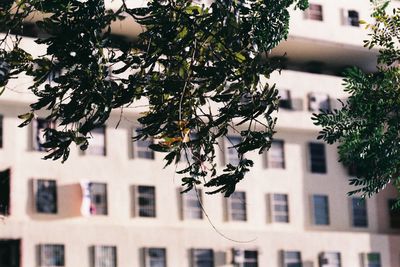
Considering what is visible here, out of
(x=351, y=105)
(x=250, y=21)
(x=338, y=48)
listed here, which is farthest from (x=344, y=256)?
(x=250, y=21)

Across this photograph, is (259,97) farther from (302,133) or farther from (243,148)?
(302,133)

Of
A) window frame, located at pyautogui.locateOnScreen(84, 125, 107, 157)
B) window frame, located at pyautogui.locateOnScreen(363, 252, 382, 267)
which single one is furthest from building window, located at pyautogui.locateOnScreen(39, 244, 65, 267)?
window frame, located at pyautogui.locateOnScreen(363, 252, 382, 267)

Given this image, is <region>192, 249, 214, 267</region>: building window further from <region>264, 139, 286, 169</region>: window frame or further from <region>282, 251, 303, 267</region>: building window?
<region>264, 139, 286, 169</region>: window frame

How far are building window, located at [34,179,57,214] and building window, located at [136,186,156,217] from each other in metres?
3.12

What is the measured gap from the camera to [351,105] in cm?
1580

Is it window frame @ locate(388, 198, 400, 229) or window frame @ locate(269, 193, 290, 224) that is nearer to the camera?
window frame @ locate(269, 193, 290, 224)

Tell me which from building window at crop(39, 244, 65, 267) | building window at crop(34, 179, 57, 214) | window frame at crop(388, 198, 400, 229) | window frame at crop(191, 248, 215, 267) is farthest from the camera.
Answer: window frame at crop(388, 198, 400, 229)

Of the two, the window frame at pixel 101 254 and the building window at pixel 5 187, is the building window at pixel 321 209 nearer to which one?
the window frame at pixel 101 254

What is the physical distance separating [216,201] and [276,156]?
320 cm

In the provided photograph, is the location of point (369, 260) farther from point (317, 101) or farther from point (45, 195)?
point (45, 195)

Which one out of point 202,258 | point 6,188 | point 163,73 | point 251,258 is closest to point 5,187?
point 6,188

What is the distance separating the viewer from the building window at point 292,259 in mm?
45750

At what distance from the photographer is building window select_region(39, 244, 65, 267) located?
4084 centimetres

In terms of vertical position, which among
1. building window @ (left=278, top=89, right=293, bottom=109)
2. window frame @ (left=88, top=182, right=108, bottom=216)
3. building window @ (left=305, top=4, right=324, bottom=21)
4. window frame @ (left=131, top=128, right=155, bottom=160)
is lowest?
window frame @ (left=88, top=182, right=108, bottom=216)
